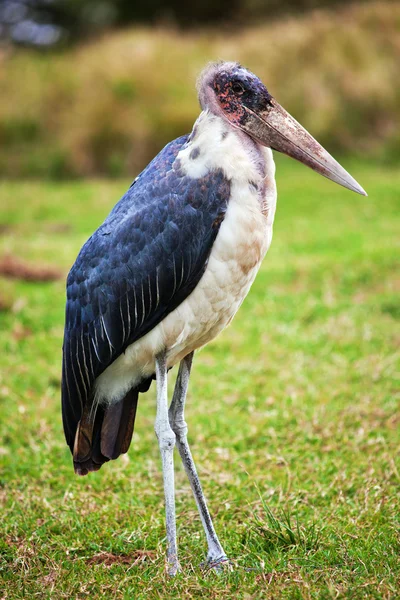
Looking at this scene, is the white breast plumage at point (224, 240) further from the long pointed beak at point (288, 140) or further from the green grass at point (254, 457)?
the green grass at point (254, 457)

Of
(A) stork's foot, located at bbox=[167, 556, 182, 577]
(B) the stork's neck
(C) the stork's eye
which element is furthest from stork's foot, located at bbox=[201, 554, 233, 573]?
(C) the stork's eye

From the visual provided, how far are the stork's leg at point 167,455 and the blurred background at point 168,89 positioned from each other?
8.34 m

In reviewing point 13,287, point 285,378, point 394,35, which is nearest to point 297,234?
point 13,287

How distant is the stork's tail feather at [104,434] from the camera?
10.3 feet

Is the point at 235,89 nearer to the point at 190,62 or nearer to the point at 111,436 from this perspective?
the point at 111,436

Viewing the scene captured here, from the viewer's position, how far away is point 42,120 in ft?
38.6

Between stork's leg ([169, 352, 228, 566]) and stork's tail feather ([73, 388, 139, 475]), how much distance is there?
173 millimetres

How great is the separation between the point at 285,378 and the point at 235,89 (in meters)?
2.44

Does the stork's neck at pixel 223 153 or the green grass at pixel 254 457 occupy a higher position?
the stork's neck at pixel 223 153

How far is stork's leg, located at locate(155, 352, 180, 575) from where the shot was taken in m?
2.83

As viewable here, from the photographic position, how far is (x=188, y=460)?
3.04 m

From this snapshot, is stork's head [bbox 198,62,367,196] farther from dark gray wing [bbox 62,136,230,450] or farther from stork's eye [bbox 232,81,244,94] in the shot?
dark gray wing [bbox 62,136,230,450]

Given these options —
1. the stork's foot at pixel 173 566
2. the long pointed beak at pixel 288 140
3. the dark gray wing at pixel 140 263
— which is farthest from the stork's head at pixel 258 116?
the stork's foot at pixel 173 566

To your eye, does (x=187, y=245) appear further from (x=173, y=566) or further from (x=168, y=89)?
(x=168, y=89)
